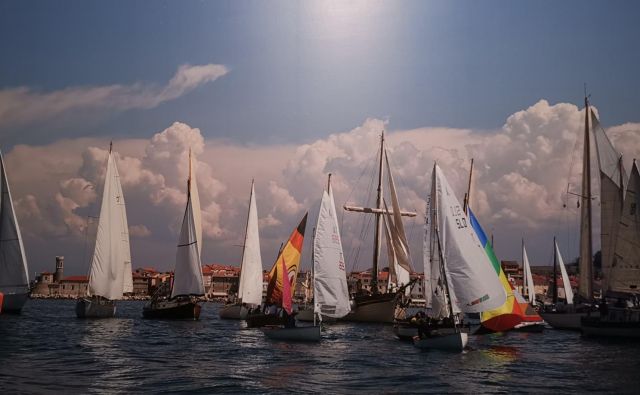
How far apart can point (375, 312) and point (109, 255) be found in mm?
30691

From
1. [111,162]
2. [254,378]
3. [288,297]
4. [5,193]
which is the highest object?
[111,162]

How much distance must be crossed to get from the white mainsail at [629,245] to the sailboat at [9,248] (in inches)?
2153

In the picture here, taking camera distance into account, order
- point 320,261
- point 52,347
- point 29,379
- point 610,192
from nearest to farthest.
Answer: point 29,379 → point 52,347 → point 320,261 → point 610,192

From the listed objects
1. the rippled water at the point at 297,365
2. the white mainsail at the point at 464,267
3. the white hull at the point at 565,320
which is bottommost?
the rippled water at the point at 297,365

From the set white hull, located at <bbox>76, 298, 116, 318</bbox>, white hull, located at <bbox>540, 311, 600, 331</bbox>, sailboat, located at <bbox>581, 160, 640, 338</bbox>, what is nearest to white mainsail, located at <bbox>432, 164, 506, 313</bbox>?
sailboat, located at <bbox>581, 160, 640, 338</bbox>

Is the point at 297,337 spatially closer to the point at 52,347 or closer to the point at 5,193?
the point at 52,347

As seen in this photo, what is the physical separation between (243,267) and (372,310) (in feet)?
51.7

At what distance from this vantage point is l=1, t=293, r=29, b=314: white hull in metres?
73.2

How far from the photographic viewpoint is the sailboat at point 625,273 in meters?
53.9

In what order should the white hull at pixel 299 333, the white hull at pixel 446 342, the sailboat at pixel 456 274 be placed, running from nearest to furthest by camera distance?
the white hull at pixel 446 342 < the sailboat at pixel 456 274 < the white hull at pixel 299 333

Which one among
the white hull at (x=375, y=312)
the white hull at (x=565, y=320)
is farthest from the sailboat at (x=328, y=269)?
the white hull at (x=565, y=320)

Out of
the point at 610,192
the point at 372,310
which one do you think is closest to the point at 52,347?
the point at 372,310

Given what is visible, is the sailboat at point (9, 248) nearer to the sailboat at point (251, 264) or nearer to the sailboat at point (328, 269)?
the sailboat at point (251, 264)

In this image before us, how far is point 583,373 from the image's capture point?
34.7 metres
